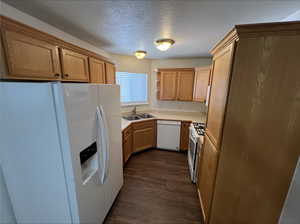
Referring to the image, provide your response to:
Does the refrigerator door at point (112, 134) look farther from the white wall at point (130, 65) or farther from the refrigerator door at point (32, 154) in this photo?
the white wall at point (130, 65)

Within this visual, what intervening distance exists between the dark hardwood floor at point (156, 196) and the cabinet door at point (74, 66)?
73.8 inches

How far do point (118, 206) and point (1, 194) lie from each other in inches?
50.0

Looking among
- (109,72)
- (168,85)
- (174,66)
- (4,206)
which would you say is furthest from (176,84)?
(4,206)

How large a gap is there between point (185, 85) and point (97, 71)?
215cm

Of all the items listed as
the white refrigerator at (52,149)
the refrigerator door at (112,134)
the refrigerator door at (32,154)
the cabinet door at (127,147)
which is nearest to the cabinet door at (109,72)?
the refrigerator door at (112,134)

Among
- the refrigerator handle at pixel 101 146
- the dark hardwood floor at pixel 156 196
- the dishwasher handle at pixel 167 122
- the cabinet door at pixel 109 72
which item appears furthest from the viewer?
the dishwasher handle at pixel 167 122

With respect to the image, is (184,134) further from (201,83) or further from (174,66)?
(174,66)

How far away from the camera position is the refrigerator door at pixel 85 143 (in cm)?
90

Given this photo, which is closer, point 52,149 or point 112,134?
point 52,149

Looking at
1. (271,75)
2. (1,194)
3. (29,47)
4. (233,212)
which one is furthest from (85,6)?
(233,212)

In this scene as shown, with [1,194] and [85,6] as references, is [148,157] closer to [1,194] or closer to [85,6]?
[1,194]

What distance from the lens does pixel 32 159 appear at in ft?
3.18

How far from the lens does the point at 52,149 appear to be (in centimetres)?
92

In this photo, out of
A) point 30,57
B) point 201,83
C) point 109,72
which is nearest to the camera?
point 30,57
